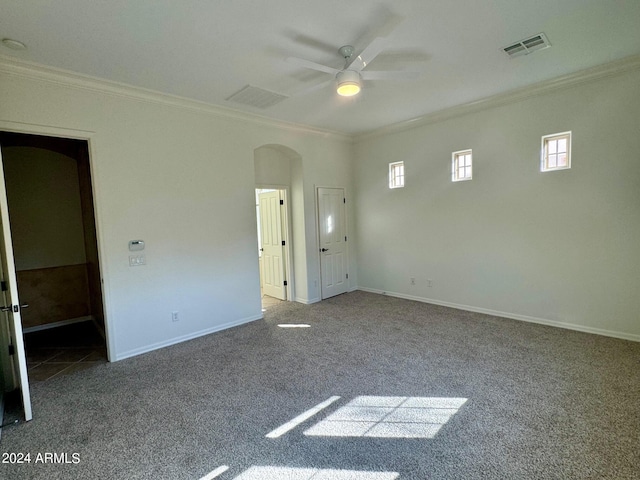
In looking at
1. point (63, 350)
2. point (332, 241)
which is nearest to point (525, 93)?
point (332, 241)

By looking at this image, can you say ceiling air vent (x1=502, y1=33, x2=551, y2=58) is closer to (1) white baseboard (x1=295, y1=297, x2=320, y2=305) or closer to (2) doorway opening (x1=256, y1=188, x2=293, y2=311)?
(2) doorway opening (x1=256, y1=188, x2=293, y2=311)

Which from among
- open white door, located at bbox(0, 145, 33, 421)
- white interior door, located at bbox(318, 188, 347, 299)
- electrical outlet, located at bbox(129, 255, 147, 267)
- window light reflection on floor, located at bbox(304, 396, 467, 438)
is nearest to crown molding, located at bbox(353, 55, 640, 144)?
white interior door, located at bbox(318, 188, 347, 299)

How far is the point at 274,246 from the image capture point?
580 cm

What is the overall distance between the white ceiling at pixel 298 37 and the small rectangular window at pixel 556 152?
72 centimetres

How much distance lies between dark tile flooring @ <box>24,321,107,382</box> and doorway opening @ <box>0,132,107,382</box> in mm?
19

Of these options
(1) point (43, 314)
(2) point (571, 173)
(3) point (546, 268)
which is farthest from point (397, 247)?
(1) point (43, 314)

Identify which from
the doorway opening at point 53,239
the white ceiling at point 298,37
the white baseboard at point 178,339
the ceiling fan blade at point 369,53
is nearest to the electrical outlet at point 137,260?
the white baseboard at point 178,339

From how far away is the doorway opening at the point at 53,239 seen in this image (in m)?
4.39

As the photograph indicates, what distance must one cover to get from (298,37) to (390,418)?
10.2ft

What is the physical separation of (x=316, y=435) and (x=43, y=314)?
16.0 ft

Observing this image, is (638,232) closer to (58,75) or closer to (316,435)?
(316,435)

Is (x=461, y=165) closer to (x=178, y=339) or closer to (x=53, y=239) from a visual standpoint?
(x=178, y=339)

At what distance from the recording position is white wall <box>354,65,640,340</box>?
135 inches

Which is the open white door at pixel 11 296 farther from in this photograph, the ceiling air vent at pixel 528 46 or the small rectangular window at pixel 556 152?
the small rectangular window at pixel 556 152
